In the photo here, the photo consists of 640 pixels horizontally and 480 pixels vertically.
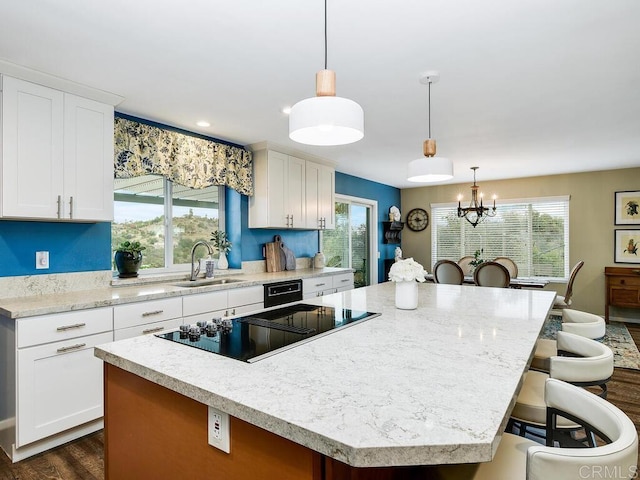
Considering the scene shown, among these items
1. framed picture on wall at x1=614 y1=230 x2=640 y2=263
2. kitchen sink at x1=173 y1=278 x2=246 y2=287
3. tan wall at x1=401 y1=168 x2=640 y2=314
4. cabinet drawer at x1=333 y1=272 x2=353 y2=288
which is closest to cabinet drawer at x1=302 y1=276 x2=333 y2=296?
cabinet drawer at x1=333 y1=272 x2=353 y2=288

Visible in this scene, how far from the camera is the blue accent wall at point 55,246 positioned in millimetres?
2602

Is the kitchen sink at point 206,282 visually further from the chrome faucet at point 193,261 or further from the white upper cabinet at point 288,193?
the white upper cabinet at point 288,193

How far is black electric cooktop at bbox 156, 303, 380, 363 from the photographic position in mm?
1354

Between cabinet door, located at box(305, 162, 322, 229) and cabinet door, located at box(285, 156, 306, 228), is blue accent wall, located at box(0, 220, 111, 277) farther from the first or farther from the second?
cabinet door, located at box(305, 162, 322, 229)

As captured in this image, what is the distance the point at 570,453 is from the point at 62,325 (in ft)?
8.45

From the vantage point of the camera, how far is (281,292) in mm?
3869

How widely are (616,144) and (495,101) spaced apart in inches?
94.7

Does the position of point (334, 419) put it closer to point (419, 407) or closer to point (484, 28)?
point (419, 407)

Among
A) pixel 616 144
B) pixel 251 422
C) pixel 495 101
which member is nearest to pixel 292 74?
pixel 495 101

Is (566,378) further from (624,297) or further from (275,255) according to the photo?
(624,297)

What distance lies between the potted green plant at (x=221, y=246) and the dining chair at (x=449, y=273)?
264cm

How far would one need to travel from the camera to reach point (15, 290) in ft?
8.55

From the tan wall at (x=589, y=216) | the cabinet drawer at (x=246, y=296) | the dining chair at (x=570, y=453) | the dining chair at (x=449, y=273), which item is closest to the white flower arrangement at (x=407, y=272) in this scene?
the dining chair at (x=570, y=453)

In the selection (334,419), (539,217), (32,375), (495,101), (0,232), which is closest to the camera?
(334,419)
